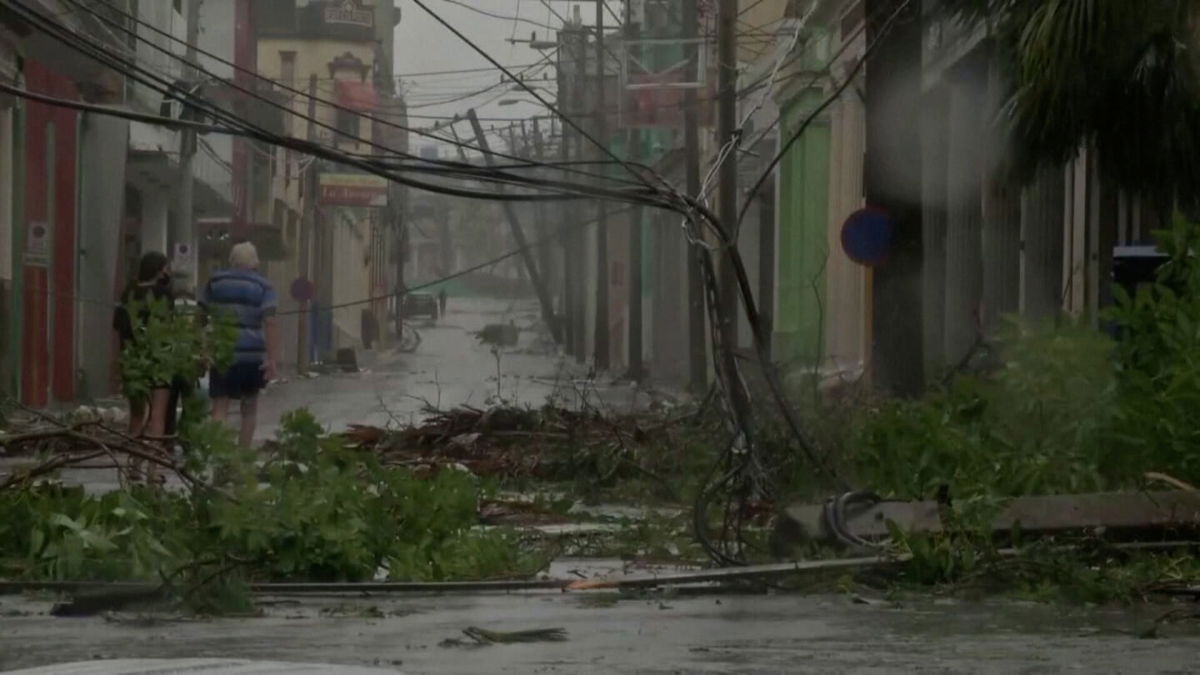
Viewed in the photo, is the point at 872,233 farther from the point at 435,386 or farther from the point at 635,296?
the point at 635,296

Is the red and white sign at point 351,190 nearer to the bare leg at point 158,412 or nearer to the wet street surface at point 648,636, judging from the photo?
the bare leg at point 158,412

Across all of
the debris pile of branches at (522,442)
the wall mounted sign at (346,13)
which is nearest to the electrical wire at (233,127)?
the debris pile of branches at (522,442)

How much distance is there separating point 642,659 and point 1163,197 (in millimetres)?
Result: 11254

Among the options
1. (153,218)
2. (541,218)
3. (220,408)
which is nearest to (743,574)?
(220,408)

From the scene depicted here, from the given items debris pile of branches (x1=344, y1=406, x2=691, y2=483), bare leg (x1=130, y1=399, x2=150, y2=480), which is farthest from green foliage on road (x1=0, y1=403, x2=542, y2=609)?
debris pile of branches (x1=344, y1=406, x2=691, y2=483)

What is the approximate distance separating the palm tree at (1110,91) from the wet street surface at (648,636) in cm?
609

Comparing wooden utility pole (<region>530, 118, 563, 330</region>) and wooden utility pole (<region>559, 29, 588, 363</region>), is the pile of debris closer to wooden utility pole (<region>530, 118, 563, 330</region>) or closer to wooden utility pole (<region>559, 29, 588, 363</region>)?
wooden utility pole (<region>559, 29, 588, 363</region>)

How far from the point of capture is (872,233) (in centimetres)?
1888

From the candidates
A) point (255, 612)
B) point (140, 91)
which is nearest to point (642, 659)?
point (255, 612)

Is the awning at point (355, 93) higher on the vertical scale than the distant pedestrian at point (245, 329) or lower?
higher

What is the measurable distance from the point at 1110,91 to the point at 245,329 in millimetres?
6301

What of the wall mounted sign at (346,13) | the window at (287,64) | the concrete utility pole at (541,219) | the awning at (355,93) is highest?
the wall mounted sign at (346,13)

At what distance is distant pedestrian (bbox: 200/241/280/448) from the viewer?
1795 centimetres

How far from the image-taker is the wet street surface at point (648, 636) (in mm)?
7957
